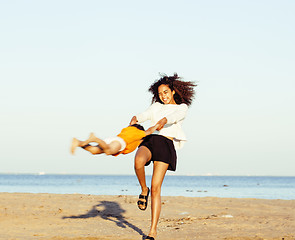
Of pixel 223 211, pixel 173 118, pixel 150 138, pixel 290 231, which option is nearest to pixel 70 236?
pixel 150 138

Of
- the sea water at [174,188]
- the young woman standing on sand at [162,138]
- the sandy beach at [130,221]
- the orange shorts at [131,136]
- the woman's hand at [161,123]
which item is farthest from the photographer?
the sea water at [174,188]

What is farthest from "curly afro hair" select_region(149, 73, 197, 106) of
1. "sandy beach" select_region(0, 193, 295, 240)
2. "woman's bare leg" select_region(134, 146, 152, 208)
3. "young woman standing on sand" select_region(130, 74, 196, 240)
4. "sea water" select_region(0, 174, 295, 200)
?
"sea water" select_region(0, 174, 295, 200)

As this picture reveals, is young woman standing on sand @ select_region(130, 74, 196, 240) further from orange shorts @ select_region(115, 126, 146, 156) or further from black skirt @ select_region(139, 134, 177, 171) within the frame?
orange shorts @ select_region(115, 126, 146, 156)

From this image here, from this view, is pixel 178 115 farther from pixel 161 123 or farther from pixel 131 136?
pixel 131 136

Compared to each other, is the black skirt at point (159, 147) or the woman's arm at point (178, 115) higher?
the woman's arm at point (178, 115)

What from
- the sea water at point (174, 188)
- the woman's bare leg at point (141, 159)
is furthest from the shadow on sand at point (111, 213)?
the sea water at point (174, 188)

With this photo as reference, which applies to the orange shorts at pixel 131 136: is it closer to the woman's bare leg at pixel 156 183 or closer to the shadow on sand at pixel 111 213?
the woman's bare leg at pixel 156 183

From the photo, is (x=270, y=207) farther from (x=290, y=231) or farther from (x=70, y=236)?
(x=70, y=236)

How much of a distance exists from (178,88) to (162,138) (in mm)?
877

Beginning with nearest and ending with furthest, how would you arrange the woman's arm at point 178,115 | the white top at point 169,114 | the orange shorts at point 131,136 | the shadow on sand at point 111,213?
the orange shorts at point 131,136
the woman's arm at point 178,115
the white top at point 169,114
the shadow on sand at point 111,213

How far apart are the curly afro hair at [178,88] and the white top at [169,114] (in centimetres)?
21

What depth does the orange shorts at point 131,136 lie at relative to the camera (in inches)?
244

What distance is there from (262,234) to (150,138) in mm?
2926

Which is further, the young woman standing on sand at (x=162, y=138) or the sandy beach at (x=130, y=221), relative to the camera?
the sandy beach at (x=130, y=221)
